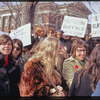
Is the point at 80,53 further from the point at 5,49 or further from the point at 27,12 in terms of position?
the point at 27,12

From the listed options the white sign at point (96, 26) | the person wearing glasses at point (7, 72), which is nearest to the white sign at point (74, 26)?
the white sign at point (96, 26)

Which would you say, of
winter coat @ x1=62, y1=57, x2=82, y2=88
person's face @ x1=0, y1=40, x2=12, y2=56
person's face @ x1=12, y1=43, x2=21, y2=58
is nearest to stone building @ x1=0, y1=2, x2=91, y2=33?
person's face @ x1=12, y1=43, x2=21, y2=58

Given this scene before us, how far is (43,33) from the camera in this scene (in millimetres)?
4906

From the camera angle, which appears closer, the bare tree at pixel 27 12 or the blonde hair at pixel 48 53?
the blonde hair at pixel 48 53

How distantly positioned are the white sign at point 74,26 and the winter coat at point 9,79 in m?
2.37

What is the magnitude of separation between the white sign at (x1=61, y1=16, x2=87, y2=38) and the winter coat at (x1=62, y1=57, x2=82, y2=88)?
1841 mm

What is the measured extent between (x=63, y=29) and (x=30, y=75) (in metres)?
2.71

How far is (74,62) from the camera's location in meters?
3.54

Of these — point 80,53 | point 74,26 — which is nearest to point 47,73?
point 80,53

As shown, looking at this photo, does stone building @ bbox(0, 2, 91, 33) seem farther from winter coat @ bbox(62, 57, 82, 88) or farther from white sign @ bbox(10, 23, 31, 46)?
winter coat @ bbox(62, 57, 82, 88)

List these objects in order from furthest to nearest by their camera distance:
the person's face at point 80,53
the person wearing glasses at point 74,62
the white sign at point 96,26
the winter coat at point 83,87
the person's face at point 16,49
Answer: the white sign at point 96,26 → the person's face at point 16,49 → the person's face at point 80,53 → the person wearing glasses at point 74,62 → the winter coat at point 83,87

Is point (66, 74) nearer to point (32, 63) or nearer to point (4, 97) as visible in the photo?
point (32, 63)

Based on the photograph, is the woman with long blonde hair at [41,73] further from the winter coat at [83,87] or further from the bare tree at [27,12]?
the bare tree at [27,12]

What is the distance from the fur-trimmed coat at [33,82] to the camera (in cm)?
284
